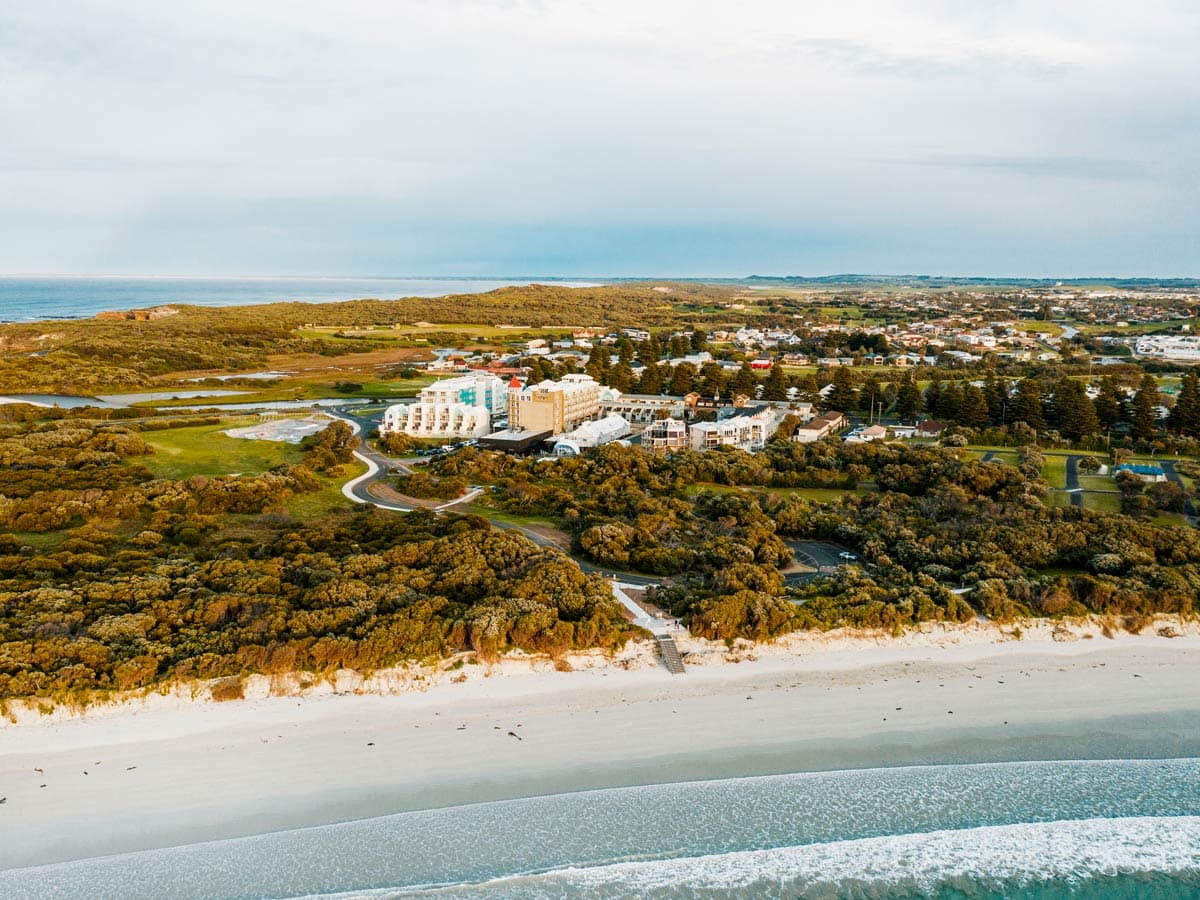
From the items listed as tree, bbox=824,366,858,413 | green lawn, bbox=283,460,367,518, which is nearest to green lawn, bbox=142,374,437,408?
green lawn, bbox=283,460,367,518

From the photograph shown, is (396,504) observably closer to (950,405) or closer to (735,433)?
(735,433)

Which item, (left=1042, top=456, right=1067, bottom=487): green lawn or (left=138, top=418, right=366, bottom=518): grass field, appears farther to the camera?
(left=1042, top=456, right=1067, bottom=487): green lawn

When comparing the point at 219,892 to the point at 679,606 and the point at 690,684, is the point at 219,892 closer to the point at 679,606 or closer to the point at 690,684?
the point at 690,684

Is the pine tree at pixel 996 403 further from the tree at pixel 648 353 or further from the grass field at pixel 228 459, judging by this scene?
the grass field at pixel 228 459

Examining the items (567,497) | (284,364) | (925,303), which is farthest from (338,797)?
(925,303)

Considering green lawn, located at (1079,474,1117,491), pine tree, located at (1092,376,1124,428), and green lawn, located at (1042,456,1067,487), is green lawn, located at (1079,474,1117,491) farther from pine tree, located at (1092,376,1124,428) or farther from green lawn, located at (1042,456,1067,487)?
pine tree, located at (1092,376,1124,428)

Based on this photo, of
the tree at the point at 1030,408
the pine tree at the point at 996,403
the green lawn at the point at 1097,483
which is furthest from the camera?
the pine tree at the point at 996,403

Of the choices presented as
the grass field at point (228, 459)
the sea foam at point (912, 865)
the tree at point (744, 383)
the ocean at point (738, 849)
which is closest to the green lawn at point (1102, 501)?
the ocean at point (738, 849)
